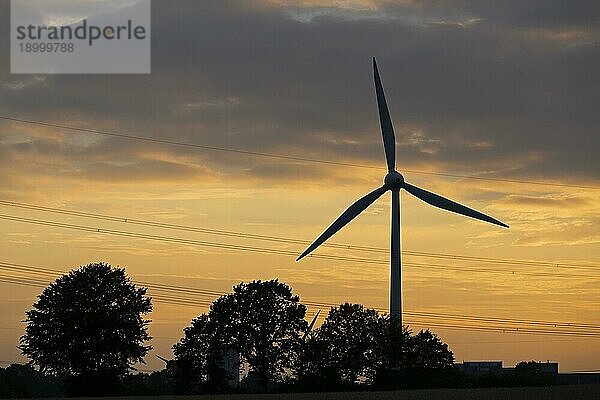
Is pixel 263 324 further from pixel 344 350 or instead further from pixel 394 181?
pixel 394 181

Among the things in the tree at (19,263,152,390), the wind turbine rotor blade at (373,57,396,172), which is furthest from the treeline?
the wind turbine rotor blade at (373,57,396,172)

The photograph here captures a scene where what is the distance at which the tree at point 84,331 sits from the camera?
6053 inches

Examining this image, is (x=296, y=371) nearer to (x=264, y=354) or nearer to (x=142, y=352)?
(x=264, y=354)

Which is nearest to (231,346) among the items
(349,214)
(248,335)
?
(248,335)

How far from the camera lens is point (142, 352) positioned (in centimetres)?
15738

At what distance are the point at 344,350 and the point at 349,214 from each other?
140ft

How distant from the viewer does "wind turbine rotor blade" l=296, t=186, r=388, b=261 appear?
5482 inches

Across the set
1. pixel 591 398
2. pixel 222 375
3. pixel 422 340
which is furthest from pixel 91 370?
pixel 591 398

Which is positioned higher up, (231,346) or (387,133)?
(387,133)

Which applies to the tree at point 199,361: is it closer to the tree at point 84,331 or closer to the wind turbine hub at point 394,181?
the tree at point 84,331

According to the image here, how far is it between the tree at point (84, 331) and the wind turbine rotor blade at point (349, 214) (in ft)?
109

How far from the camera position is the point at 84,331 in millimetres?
154375

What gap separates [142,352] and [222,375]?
837 inches

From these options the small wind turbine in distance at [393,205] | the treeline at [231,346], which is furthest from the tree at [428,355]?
the small wind turbine in distance at [393,205]
